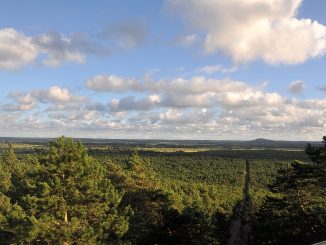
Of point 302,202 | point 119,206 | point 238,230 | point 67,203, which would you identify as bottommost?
point 238,230

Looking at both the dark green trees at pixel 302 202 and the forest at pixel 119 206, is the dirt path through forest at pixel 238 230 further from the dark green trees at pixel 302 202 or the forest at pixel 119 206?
the dark green trees at pixel 302 202

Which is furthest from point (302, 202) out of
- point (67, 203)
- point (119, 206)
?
point (67, 203)

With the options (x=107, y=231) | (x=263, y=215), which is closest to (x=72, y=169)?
(x=107, y=231)

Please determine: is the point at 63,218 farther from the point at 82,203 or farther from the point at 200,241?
the point at 200,241

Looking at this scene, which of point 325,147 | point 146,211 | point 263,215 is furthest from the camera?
point 263,215

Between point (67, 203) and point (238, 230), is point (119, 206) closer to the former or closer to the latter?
point (67, 203)

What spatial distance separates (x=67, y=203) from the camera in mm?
27328

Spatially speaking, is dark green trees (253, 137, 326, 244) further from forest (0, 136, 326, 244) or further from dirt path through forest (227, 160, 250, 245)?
dirt path through forest (227, 160, 250, 245)

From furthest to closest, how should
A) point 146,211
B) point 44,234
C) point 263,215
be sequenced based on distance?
point 263,215 → point 146,211 → point 44,234

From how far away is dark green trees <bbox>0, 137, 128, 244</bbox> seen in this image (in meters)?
25.6

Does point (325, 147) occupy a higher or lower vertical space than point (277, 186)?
higher

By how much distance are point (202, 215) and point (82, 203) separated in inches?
630

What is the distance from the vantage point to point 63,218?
27.4 metres

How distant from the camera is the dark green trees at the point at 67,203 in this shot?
25594 mm
